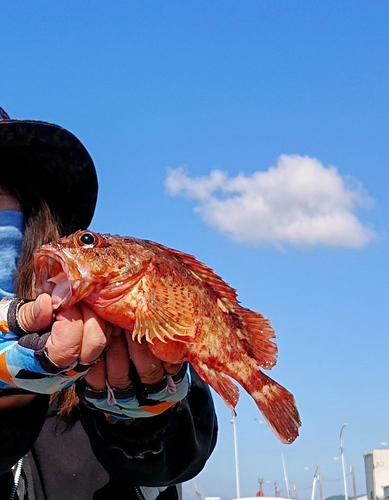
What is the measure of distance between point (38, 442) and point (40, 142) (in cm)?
147

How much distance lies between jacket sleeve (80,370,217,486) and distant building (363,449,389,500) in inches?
1698

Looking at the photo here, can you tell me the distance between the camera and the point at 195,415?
10.7 feet

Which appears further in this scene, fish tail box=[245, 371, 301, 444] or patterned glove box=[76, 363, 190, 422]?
fish tail box=[245, 371, 301, 444]

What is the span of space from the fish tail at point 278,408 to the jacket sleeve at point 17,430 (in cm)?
91

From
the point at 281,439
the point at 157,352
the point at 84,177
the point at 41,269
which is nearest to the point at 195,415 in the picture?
the point at 281,439

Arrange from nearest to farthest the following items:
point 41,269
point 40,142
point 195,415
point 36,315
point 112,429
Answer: point 36,315, point 41,269, point 112,429, point 195,415, point 40,142

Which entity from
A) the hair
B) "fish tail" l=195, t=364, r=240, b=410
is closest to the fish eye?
the hair

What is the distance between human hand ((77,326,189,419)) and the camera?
9.00 ft

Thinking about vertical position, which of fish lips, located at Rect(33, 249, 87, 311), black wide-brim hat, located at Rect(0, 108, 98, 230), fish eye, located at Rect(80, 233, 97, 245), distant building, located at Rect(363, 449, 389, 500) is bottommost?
distant building, located at Rect(363, 449, 389, 500)

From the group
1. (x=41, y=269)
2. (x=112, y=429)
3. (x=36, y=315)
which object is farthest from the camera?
(x=112, y=429)

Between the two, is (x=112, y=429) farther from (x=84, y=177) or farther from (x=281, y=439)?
(x=84, y=177)

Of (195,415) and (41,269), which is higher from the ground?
(41,269)

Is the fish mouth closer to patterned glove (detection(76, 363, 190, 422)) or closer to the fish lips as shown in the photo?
the fish lips

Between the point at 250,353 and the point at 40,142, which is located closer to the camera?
the point at 250,353
